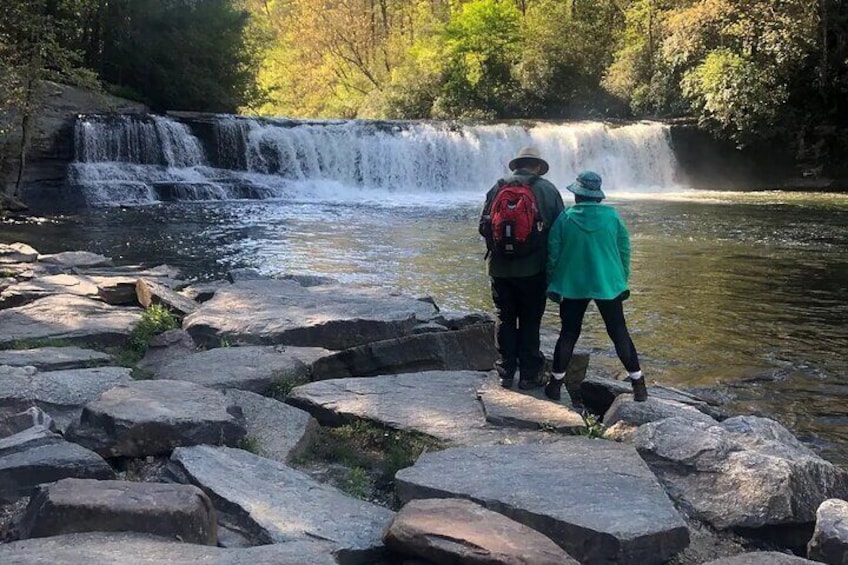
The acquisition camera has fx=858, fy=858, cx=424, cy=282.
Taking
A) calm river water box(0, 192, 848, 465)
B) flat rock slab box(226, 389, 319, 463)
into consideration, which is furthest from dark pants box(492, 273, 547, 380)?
calm river water box(0, 192, 848, 465)

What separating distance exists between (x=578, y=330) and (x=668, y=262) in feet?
25.5

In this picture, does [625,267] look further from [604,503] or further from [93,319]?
[93,319]

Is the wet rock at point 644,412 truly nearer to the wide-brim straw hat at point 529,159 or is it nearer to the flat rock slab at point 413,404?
the flat rock slab at point 413,404

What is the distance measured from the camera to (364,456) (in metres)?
4.21

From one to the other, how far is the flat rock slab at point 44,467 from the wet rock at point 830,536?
9.36 ft

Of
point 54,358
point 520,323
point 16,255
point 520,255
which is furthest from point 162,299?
point 16,255

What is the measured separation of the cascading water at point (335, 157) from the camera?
20562mm

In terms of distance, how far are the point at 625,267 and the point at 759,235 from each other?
1133cm

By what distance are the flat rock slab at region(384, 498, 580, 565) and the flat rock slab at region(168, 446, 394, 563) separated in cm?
18

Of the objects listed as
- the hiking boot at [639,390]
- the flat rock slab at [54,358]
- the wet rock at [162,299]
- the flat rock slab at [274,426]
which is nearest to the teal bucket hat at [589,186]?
the hiking boot at [639,390]

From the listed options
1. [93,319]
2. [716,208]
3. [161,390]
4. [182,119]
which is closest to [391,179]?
[182,119]

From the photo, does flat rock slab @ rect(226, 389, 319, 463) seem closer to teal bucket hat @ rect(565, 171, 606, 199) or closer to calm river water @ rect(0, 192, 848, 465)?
teal bucket hat @ rect(565, 171, 606, 199)

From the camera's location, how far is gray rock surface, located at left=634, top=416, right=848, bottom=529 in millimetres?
3688

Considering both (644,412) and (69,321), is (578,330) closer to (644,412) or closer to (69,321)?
(644,412)
